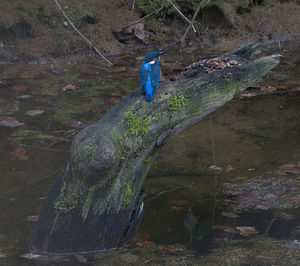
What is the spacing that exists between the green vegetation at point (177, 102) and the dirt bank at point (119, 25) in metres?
4.97

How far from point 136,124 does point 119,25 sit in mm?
5860

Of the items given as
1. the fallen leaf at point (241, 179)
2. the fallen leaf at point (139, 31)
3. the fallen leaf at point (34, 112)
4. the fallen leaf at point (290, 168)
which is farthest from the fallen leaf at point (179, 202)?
the fallen leaf at point (139, 31)

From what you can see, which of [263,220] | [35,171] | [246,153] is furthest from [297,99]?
[35,171]

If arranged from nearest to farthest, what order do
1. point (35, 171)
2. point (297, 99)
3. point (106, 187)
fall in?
point (106, 187) → point (35, 171) → point (297, 99)

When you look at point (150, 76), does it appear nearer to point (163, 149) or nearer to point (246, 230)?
point (246, 230)

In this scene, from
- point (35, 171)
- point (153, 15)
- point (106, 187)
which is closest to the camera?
point (106, 187)

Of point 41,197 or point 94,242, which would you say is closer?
point 94,242

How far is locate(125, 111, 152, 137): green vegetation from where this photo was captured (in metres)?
3.37

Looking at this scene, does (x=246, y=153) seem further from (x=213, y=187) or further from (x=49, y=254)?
(x=49, y=254)

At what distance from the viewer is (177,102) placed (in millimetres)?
3604

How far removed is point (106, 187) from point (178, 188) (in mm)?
1313

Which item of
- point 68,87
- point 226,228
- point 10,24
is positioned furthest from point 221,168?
point 10,24

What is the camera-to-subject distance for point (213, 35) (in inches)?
365

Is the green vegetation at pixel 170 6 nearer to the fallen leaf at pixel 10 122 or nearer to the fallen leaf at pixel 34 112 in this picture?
the fallen leaf at pixel 34 112
